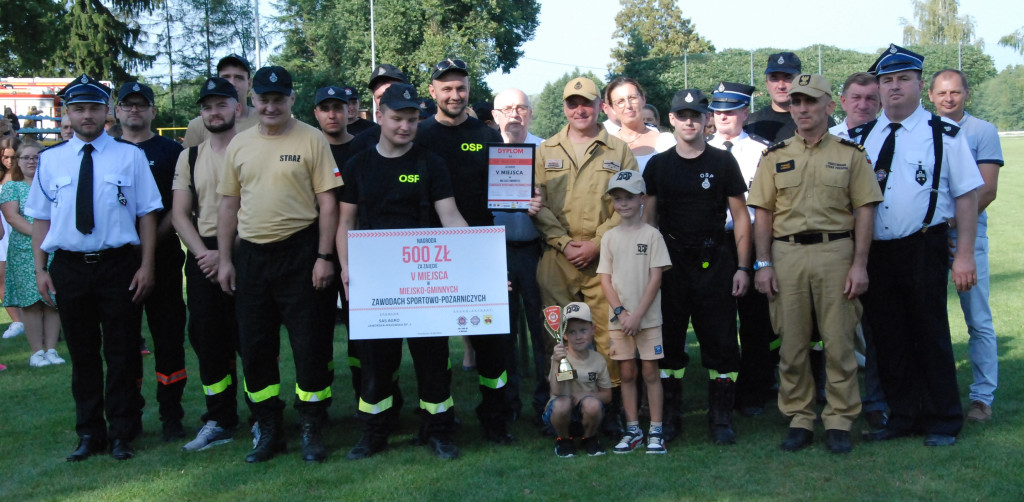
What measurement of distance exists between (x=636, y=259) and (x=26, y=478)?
13.9 feet

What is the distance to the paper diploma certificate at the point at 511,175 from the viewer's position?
6.20 metres

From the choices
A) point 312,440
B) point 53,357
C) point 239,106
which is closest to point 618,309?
point 312,440

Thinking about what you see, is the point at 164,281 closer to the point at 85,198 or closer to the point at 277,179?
the point at 85,198

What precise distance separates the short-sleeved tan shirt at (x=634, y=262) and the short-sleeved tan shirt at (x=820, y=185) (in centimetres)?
84

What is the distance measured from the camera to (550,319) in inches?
236

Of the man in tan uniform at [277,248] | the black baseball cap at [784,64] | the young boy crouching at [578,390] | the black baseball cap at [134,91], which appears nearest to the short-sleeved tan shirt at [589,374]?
the young boy crouching at [578,390]

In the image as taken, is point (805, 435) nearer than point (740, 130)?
Yes

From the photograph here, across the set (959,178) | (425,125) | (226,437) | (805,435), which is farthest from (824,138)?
(226,437)

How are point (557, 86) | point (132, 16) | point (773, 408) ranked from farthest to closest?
1. point (557, 86)
2. point (132, 16)
3. point (773, 408)

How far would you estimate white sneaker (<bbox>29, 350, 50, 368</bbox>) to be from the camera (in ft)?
30.4

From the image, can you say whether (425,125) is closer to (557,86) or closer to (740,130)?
(740,130)

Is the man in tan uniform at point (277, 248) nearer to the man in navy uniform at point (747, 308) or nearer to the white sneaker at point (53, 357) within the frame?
the man in navy uniform at point (747, 308)

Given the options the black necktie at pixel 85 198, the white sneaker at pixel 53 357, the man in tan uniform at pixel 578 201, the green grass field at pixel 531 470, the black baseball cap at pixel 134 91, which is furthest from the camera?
the white sneaker at pixel 53 357

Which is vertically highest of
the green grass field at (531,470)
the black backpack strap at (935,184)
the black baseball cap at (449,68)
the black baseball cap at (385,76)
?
the black baseball cap at (385,76)
